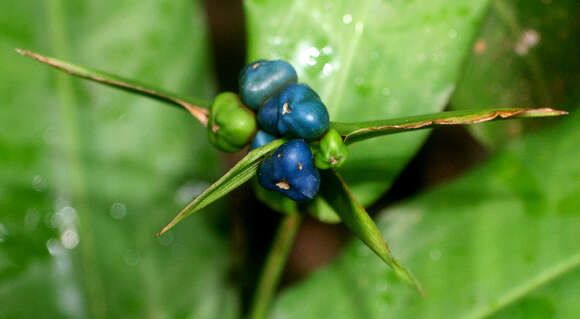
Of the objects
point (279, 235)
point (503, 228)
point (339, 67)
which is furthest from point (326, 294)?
point (339, 67)

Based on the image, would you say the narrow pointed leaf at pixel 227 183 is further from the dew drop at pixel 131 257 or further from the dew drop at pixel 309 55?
the dew drop at pixel 131 257

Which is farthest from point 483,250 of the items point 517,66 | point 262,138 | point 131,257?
point 131,257

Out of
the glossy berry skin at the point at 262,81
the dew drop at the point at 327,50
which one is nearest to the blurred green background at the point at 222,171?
the dew drop at the point at 327,50

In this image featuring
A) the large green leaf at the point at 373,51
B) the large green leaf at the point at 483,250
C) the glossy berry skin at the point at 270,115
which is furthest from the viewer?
the large green leaf at the point at 483,250

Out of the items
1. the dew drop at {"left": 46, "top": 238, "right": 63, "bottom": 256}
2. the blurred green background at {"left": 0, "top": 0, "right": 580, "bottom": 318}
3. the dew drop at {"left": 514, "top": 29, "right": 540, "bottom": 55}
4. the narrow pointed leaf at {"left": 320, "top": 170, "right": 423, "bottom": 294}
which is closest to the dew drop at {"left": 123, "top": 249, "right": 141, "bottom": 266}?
the blurred green background at {"left": 0, "top": 0, "right": 580, "bottom": 318}

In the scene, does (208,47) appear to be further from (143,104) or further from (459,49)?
(459,49)
